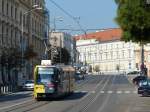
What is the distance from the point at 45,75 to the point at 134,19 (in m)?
15.8

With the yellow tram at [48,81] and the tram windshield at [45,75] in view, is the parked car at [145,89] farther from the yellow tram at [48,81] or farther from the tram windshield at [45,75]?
the tram windshield at [45,75]

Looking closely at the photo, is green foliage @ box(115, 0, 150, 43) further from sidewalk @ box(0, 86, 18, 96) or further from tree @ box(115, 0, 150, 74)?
sidewalk @ box(0, 86, 18, 96)

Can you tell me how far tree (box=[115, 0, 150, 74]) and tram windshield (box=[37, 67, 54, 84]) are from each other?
1228cm

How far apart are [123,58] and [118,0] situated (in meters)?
166

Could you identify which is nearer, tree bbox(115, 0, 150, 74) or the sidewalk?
tree bbox(115, 0, 150, 74)

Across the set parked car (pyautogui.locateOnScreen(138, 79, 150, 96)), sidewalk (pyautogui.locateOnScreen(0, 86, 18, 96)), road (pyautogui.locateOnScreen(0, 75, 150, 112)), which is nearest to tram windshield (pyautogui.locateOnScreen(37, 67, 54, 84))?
road (pyautogui.locateOnScreen(0, 75, 150, 112))

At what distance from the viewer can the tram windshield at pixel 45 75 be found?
43.3m

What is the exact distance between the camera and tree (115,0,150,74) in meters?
27.9

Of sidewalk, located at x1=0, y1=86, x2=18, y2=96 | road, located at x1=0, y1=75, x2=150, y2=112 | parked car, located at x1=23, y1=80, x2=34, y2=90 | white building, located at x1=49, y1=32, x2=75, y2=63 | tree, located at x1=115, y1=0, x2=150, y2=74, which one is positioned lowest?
road, located at x1=0, y1=75, x2=150, y2=112

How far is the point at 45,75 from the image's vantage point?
143 feet

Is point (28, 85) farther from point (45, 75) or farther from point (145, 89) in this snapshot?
point (45, 75)

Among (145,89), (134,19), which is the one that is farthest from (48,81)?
(134,19)

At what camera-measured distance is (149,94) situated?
48844mm

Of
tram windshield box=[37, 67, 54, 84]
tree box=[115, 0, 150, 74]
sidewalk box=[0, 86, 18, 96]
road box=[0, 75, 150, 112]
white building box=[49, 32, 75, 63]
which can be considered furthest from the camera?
white building box=[49, 32, 75, 63]
